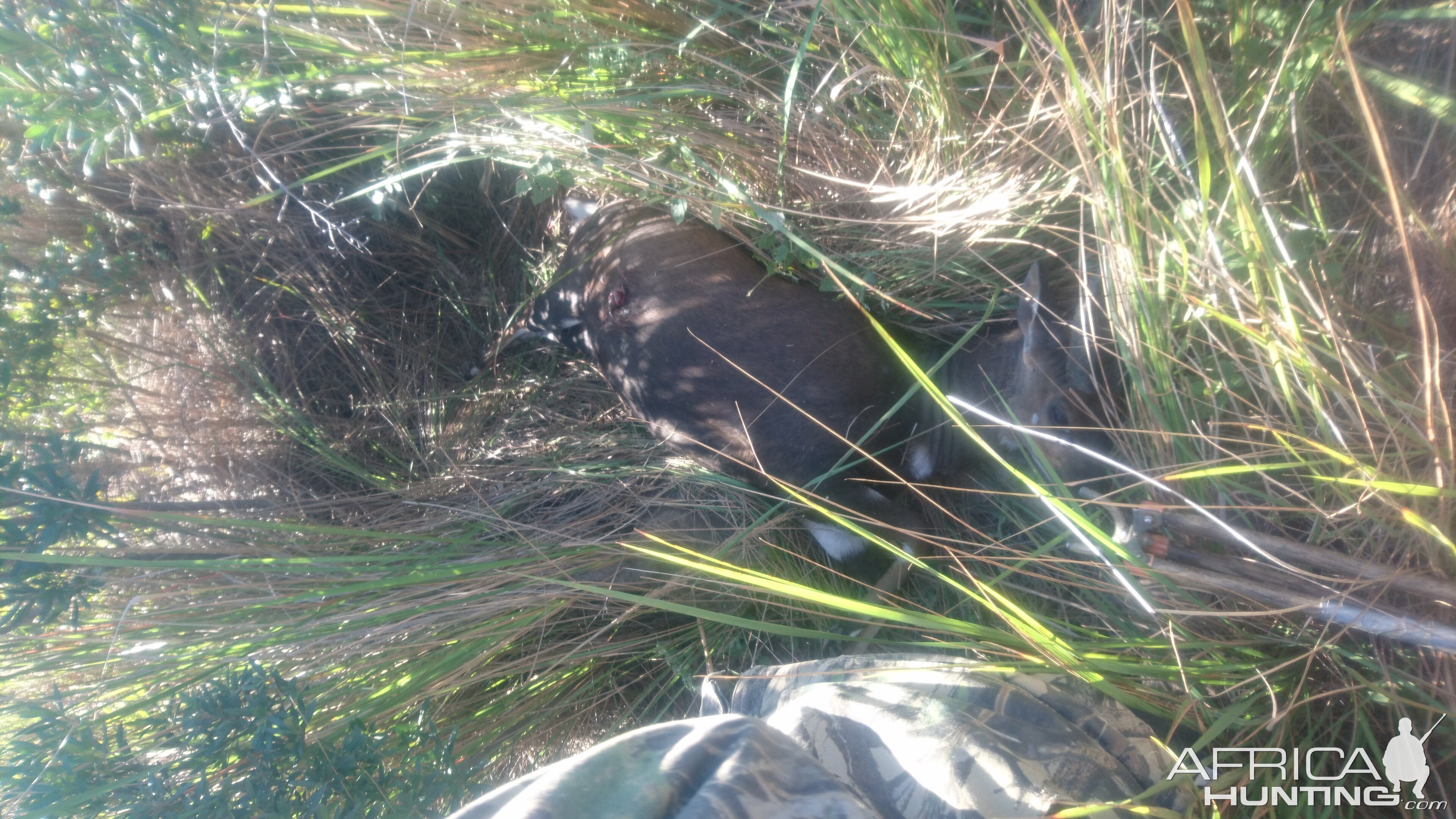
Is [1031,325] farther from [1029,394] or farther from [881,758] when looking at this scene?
[881,758]

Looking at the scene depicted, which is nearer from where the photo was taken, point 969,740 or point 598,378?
point 969,740

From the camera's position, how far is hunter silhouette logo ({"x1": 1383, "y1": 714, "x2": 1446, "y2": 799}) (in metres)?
1.94

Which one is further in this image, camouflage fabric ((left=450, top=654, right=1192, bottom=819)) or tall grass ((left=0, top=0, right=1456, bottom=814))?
tall grass ((left=0, top=0, right=1456, bottom=814))

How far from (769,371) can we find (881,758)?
168 cm

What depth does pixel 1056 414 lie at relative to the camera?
106 inches

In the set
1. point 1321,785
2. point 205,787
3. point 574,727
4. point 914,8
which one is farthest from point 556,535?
point 1321,785

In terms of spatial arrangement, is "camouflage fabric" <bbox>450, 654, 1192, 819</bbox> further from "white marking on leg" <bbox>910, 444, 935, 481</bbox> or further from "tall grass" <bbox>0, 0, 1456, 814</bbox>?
"white marking on leg" <bbox>910, 444, 935, 481</bbox>

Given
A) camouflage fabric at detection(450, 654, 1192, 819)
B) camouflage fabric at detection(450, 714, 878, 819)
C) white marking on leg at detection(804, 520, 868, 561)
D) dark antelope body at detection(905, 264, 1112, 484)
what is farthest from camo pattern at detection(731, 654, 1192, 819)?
white marking on leg at detection(804, 520, 868, 561)

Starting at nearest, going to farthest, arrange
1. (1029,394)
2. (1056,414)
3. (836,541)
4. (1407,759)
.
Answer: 1. (1407,759)
2. (1056,414)
3. (1029,394)
4. (836,541)

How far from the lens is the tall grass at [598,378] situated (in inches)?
76.9

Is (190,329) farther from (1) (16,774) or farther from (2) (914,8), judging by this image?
(2) (914,8)
